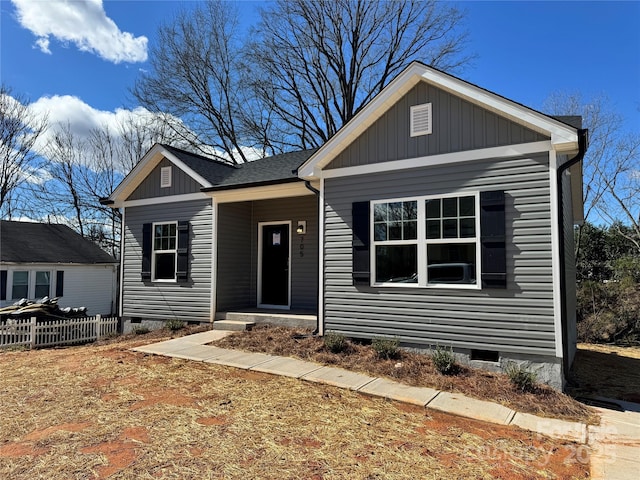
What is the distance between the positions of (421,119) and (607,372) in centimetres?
540

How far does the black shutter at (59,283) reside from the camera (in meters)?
17.9

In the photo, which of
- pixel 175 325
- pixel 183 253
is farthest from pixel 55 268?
pixel 175 325

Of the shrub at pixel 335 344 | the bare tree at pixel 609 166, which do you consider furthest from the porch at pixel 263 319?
the bare tree at pixel 609 166

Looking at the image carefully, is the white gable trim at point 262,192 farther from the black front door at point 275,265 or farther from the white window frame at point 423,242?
the white window frame at point 423,242

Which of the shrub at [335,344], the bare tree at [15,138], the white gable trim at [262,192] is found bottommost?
the shrub at [335,344]

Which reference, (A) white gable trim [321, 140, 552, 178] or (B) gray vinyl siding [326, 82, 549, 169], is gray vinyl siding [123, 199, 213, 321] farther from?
(B) gray vinyl siding [326, 82, 549, 169]

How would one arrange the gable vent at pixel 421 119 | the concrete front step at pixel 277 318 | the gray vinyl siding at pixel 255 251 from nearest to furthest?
the gable vent at pixel 421 119 < the concrete front step at pixel 277 318 < the gray vinyl siding at pixel 255 251

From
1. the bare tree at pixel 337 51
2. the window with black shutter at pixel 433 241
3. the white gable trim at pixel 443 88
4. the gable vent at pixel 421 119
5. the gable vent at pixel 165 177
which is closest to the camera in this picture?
the white gable trim at pixel 443 88

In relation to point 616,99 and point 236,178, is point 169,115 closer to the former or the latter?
point 236,178

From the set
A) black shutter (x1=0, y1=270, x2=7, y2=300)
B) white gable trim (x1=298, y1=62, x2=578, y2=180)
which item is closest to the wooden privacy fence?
white gable trim (x1=298, y1=62, x2=578, y2=180)

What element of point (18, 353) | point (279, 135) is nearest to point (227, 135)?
point (279, 135)

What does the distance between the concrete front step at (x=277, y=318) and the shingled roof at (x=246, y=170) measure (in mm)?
2781

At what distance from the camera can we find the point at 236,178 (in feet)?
32.1

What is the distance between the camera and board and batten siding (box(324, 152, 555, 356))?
548 cm
